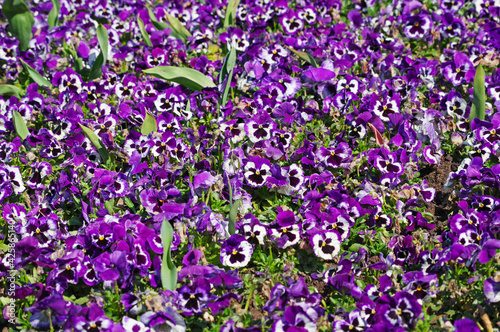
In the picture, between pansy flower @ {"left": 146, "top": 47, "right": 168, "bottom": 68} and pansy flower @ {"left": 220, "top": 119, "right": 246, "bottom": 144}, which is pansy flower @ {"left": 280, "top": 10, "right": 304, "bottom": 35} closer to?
pansy flower @ {"left": 146, "top": 47, "right": 168, "bottom": 68}

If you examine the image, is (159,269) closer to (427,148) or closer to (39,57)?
(427,148)

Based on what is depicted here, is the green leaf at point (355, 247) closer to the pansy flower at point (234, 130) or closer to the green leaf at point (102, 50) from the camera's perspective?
the pansy flower at point (234, 130)

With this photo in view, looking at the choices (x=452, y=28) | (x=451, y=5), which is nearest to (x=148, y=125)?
(x=452, y=28)

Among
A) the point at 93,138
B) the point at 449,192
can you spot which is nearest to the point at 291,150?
the point at 449,192

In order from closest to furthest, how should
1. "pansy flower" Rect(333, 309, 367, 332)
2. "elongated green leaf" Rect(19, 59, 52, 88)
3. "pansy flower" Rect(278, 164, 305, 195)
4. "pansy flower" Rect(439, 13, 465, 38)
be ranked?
"pansy flower" Rect(333, 309, 367, 332), "pansy flower" Rect(278, 164, 305, 195), "elongated green leaf" Rect(19, 59, 52, 88), "pansy flower" Rect(439, 13, 465, 38)

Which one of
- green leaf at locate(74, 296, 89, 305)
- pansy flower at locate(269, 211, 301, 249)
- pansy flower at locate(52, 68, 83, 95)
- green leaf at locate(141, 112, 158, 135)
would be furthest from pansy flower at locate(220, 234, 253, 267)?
pansy flower at locate(52, 68, 83, 95)

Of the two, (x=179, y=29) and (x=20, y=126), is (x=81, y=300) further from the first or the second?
(x=179, y=29)
